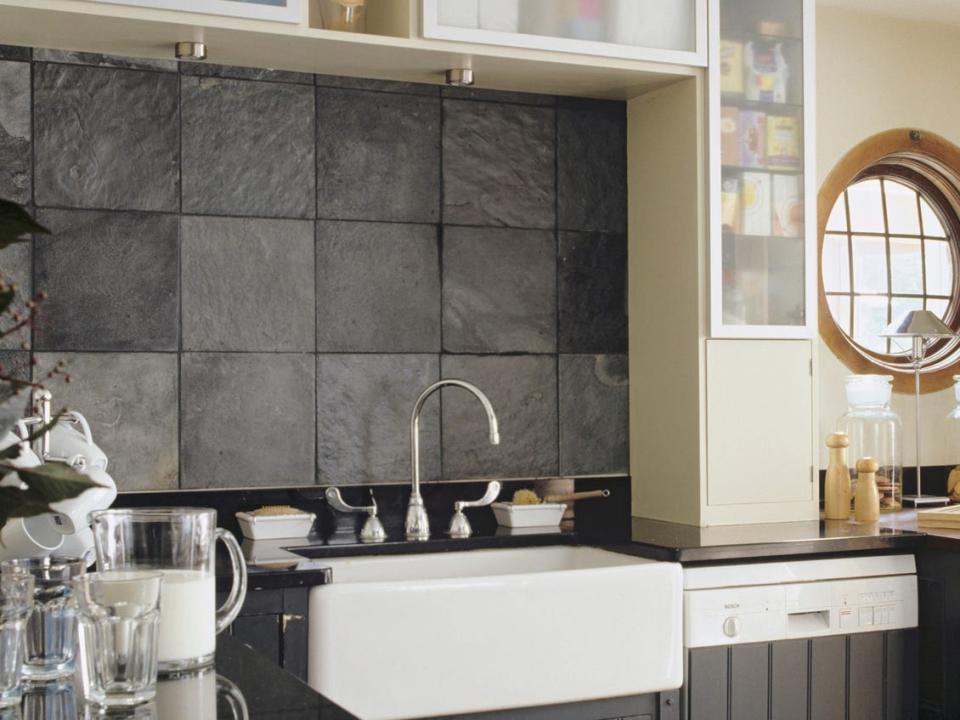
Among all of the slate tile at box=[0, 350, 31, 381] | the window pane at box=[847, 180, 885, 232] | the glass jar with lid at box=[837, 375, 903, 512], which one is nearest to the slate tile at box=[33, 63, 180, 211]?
the slate tile at box=[0, 350, 31, 381]

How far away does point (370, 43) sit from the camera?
3195mm

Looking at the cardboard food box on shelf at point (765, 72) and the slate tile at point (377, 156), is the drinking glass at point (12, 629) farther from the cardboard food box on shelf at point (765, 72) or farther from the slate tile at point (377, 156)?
the cardboard food box on shelf at point (765, 72)

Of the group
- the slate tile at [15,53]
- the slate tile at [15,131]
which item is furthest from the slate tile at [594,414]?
the slate tile at [15,53]

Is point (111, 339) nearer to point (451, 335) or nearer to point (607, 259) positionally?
point (451, 335)

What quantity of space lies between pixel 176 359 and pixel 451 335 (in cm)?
79

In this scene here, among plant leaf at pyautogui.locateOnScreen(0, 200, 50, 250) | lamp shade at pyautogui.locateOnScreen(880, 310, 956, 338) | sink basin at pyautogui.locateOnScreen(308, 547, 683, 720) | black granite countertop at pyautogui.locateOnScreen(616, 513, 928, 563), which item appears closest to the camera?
plant leaf at pyautogui.locateOnScreen(0, 200, 50, 250)

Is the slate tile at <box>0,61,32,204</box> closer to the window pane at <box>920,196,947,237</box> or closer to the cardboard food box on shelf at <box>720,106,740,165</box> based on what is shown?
the cardboard food box on shelf at <box>720,106,740,165</box>

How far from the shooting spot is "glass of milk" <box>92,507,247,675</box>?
1.37 m

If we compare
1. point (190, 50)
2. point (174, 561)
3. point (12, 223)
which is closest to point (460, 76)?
→ point (190, 50)

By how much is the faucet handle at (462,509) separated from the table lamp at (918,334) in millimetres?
1458

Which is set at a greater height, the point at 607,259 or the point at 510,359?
the point at 607,259

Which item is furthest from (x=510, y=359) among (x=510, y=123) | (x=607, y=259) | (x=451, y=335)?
(x=510, y=123)

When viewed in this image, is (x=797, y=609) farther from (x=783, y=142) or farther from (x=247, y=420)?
(x=247, y=420)

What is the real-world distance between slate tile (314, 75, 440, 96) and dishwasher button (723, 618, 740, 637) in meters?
1.68
